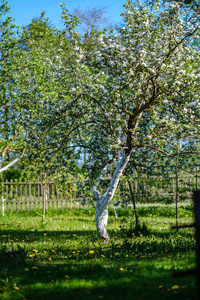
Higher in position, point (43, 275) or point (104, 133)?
point (104, 133)

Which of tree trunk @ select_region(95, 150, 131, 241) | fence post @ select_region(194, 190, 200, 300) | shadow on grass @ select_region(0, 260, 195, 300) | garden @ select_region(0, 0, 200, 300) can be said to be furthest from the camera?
tree trunk @ select_region(95, 150, 131, 241)

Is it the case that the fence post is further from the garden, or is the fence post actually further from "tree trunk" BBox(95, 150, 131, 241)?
"tree trunk" BBox(95, 150, 131, 241)

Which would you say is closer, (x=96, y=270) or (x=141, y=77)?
(x=96, y=270)

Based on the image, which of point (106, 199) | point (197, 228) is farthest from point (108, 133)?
point (197, 228)

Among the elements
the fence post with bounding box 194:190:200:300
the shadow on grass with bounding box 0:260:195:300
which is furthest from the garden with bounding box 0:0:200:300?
the fence post with bounding box 194:190:200:300

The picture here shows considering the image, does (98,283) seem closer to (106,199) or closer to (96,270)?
(96,270)

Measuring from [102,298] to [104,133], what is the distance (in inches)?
224

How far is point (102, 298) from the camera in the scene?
325 centimetres

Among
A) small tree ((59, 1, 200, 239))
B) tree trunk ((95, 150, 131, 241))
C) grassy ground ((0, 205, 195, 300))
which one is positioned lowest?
grassy ground ((0, 205, 195, 300))

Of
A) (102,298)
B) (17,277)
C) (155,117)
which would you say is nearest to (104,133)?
(155,117)

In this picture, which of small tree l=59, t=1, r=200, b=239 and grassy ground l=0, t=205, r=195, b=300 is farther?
small tree l=59, t=1, r=200, b=239

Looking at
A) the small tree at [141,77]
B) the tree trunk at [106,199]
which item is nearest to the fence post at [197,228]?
the small tree at [141,77]

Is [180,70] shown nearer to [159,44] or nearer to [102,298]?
[159,44]

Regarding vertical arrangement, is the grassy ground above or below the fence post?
below
